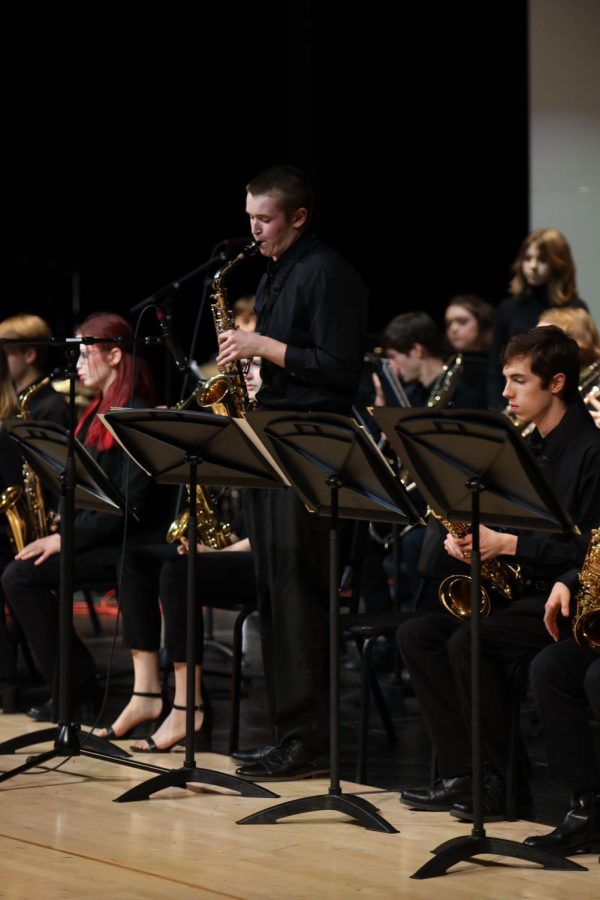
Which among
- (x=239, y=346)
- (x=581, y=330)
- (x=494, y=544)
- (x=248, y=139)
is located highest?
(x=248, y=139)

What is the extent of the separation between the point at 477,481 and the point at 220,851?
1091 mm

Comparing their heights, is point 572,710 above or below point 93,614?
above

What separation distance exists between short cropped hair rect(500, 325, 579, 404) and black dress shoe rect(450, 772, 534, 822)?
1.04m

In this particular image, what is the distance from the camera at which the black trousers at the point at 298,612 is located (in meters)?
4.30

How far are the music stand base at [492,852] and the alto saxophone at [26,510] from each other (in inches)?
99.4

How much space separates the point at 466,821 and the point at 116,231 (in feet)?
21.6

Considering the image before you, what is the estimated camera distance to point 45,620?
509 cm

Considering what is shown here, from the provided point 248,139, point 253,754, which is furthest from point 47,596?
point 248,139

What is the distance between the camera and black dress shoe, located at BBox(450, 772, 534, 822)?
12.3 ft

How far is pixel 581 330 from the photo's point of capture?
198 inches

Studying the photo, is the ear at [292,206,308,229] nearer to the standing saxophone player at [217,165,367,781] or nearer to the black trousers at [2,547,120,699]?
the standing saxophone player at [217,165,367,781]

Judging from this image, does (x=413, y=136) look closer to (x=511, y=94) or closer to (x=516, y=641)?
(x=511, y=94)

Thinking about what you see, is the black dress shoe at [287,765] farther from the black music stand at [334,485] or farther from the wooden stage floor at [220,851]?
the black music stand at [334,485]

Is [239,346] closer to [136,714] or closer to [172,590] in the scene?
[172,590]
